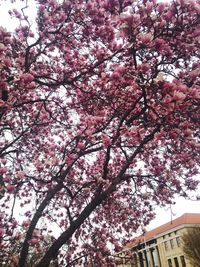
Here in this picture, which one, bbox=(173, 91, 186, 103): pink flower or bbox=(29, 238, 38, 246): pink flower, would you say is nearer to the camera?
bbox=(173, 91, 186, 103): pink flower

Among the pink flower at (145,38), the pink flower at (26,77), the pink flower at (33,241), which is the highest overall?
the pink flower at (145,38)

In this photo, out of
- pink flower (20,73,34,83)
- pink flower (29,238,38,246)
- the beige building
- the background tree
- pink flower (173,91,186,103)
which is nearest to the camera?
pink flower (173,91,186,103)

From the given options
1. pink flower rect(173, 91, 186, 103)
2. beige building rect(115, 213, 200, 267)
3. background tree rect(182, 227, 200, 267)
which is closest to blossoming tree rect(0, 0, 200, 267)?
pink flower rect(173, 91, 186, 103)

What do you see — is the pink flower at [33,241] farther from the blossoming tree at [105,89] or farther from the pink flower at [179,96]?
the pink flower at [179,96]

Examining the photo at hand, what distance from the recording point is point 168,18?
4.72m

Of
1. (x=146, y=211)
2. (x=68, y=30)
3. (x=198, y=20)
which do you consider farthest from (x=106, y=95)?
(x=146, y=211)

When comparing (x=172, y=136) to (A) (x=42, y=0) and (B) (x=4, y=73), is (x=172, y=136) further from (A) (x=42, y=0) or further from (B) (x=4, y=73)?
(A) (x=42, y=0)

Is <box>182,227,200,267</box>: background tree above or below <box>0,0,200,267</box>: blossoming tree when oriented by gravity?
above

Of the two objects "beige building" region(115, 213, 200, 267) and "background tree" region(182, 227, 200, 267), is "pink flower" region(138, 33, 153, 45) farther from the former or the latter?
"beige building" region(115, 213, 200, 267)

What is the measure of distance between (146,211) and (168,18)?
18.2 ft

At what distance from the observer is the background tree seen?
22969mm

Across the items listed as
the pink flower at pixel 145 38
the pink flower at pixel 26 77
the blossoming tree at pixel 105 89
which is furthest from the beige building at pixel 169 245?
the pink flower at pixel 26 77

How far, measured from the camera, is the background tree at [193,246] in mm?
22969

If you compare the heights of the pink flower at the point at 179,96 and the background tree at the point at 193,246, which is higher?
the background tree at the point at 193,246
